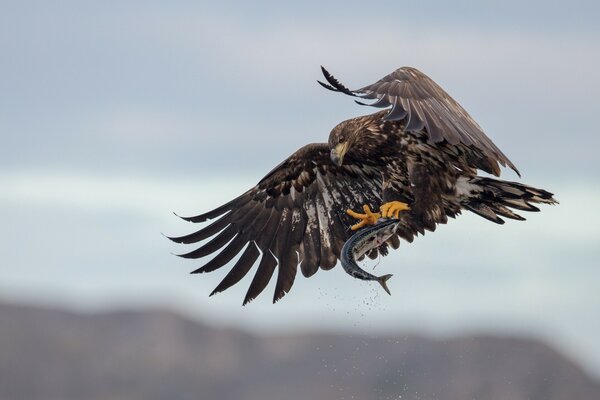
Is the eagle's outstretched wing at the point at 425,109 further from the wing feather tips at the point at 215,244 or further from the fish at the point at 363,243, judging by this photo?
the wing feather tips at the point at 215,244

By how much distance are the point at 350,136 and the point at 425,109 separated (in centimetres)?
189

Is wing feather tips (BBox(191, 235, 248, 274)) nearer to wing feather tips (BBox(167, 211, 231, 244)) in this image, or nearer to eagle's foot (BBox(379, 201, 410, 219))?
wing feather tips (BBox(167, 211, 231, 244))

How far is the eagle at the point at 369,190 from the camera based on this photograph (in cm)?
1670

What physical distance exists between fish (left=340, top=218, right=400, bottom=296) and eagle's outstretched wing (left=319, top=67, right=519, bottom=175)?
55.2 inches

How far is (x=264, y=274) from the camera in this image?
66.4ft

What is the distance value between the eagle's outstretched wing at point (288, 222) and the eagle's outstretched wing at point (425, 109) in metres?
3.01

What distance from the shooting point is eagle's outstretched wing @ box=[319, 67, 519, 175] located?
16219 mm

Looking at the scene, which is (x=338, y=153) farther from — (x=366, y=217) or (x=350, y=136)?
(x=366, y=217)

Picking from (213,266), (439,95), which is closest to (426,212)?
(439,95)

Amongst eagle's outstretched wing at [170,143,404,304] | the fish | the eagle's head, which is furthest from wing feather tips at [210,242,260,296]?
→ the fish

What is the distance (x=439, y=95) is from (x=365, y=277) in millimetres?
2310

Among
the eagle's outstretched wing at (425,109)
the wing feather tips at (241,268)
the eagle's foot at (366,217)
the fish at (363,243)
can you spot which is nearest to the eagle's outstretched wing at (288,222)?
the wing feather tips at (241,268)

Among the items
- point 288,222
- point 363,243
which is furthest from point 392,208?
point 288,222

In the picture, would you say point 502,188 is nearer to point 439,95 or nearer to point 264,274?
point 439,95
